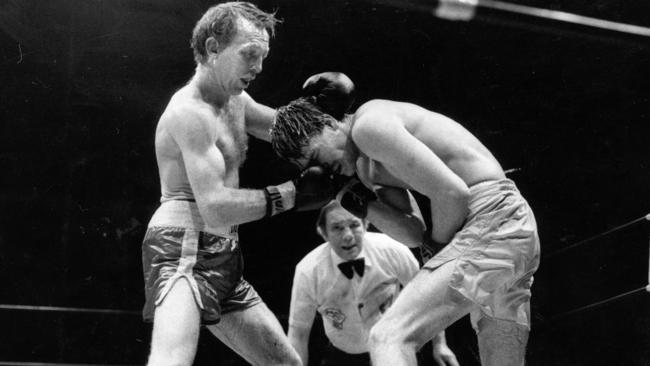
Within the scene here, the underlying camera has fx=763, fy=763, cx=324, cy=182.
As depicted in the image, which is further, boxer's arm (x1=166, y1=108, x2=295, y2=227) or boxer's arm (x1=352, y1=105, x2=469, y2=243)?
boxer's arm (x1=166, y1=108, x2=295, y2=227)

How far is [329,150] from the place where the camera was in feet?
7.95

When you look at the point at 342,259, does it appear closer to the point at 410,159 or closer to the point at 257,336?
the point at 257,336

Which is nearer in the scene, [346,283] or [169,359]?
[169,359]

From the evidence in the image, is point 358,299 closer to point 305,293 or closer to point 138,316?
point 305,293

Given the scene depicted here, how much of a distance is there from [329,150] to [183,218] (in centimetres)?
52

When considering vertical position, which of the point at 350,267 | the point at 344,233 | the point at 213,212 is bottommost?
the point at 350,267

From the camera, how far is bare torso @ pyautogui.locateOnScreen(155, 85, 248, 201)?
7.98 ft

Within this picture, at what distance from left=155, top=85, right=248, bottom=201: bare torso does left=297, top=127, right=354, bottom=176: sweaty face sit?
26cm

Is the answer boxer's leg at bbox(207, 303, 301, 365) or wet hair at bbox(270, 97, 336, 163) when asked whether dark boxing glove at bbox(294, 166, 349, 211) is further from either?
boxer's leg at bbox(207, 303, 301, 365)

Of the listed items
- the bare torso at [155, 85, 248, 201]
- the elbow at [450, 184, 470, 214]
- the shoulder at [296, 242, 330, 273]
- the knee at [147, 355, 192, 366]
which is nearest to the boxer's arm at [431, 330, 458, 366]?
the shoulder at [296, 242, 330, 273]

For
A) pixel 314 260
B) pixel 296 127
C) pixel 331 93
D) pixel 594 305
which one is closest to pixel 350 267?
pixel 314 260

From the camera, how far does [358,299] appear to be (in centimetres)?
390

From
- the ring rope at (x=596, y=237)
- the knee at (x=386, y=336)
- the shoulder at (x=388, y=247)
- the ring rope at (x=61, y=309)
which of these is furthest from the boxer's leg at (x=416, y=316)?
the ring rope at (x=61, y=309)

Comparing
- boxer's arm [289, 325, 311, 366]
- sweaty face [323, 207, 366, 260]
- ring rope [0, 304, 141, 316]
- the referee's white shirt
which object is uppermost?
sweaty face [323, 207, 366, 260]
